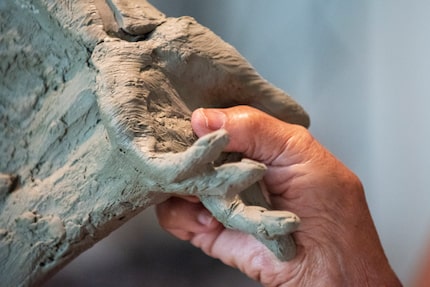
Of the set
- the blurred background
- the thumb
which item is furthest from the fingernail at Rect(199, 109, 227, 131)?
the blurred background

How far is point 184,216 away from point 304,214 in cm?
16

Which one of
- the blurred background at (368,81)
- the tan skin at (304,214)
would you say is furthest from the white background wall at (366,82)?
the tan skin at (304,214)

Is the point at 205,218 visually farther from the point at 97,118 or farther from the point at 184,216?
the point at 97,118

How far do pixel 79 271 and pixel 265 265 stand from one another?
0.40 meters

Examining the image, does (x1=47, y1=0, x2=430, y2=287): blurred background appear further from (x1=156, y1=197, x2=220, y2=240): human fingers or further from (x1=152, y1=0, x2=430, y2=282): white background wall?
(x1=156, y1=197, x2=220, y2=240): human fingers

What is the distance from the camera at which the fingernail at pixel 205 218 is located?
856 mm

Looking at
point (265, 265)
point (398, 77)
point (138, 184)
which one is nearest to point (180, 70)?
point (138, 184)

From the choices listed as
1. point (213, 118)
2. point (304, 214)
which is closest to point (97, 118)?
point (213, 118)

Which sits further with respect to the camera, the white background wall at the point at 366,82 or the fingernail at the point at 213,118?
the white background wall at the point at 366,82

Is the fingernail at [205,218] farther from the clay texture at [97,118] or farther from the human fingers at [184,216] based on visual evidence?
the clay texture at [97,118]

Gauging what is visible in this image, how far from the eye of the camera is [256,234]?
2.13 feet

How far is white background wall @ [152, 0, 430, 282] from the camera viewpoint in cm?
124

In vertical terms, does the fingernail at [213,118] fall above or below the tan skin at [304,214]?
above

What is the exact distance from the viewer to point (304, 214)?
813 mm
